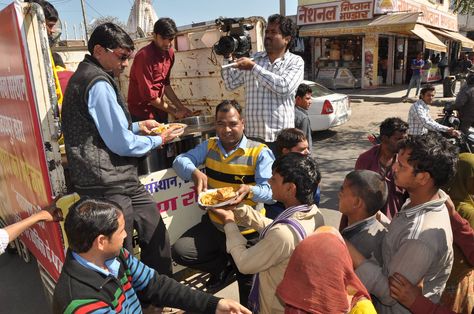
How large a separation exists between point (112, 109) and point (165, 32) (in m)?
1.67

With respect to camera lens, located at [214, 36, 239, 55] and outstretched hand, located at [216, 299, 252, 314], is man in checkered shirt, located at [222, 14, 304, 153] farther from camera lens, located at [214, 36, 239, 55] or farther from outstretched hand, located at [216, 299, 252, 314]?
outstretched hand, located at [216, 299, 252, 314]

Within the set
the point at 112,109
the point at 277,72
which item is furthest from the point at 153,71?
the point at 112,109

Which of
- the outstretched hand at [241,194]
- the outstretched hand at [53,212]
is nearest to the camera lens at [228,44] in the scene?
the outstretched hand at [241,194]

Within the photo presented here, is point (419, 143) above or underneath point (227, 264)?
above

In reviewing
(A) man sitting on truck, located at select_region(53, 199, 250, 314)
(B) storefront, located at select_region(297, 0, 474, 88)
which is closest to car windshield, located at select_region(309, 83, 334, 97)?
(A) man sitting on truck, located at select_region(53, 199, 250, 314)

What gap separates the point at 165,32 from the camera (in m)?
3.48

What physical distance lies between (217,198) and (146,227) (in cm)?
59

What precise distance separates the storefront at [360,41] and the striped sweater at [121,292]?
16.3m

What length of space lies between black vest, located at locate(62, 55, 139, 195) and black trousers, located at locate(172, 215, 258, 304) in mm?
777

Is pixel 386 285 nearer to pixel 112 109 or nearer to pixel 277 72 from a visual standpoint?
pixel 112 109

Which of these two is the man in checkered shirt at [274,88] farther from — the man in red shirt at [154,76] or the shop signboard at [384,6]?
the shop signboard at [384,6]

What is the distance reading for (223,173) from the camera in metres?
2.69

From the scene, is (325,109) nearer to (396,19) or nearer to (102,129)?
(102,129)

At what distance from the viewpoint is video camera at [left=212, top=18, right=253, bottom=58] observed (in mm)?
3240
